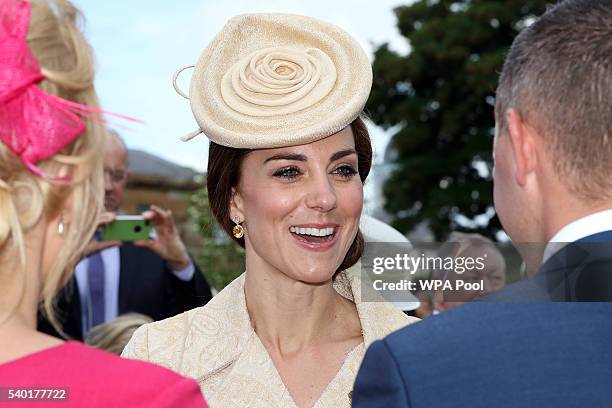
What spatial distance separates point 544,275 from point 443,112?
1080 inches

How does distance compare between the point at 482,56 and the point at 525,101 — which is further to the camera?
the point at 482,56

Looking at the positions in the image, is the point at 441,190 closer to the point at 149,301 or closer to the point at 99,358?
the point at 149,301

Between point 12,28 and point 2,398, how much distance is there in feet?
2.53

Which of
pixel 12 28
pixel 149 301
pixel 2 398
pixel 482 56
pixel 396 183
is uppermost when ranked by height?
pixel 12 28

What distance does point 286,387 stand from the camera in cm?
354

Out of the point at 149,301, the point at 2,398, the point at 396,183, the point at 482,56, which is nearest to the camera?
the point at 2,398

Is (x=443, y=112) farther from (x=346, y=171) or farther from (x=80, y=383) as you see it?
(x=80, y=383)

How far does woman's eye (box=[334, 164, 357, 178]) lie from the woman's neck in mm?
476

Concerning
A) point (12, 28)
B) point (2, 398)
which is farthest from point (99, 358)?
point (12, 28)

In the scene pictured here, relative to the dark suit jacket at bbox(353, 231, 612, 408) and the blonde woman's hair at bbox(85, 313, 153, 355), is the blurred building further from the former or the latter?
the dark suit jacket at bbox(353, 231, 612, 408)

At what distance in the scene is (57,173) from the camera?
1.85 meters

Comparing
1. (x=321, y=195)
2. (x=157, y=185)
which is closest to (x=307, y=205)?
(x=321, y=195)

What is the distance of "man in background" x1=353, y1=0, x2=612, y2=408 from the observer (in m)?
1.85

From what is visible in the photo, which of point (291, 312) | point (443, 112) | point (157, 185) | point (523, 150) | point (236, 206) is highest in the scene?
point (523, 150)
